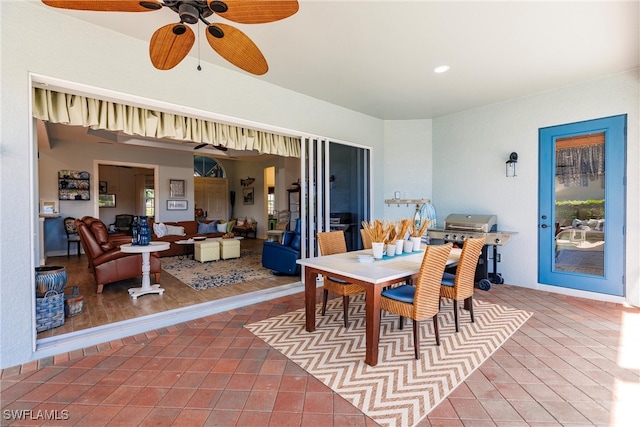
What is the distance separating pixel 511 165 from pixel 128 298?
554 centimetres

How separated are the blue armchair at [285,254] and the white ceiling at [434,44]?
215 cm

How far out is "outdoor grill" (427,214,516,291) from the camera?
409 cm

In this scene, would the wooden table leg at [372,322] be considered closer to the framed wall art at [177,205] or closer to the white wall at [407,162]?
the white wall at [407,162]

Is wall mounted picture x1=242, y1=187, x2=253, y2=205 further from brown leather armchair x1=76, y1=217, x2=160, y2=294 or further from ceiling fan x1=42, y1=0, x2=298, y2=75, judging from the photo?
ceiling fan x1=42, y1=0, x2=298, y2=75

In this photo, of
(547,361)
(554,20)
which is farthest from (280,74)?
(547,361)

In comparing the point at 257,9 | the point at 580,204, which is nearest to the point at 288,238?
the point at 257,9

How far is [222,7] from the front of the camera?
1.56 m

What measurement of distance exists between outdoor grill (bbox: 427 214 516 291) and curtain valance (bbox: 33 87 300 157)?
2.76 m

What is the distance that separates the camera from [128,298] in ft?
11.9

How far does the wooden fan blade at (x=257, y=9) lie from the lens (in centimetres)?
149

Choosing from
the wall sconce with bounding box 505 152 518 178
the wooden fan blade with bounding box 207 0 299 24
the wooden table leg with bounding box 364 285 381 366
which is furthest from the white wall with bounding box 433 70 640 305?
the wooden fan blade with bounding box 207 0 299 24

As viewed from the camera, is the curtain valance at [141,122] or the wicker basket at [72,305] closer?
the curtain valance at [141,122]

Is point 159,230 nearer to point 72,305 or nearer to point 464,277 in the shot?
point 72,305

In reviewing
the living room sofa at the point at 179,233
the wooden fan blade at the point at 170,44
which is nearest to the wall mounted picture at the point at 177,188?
the living room sofa at the point at 179,233
